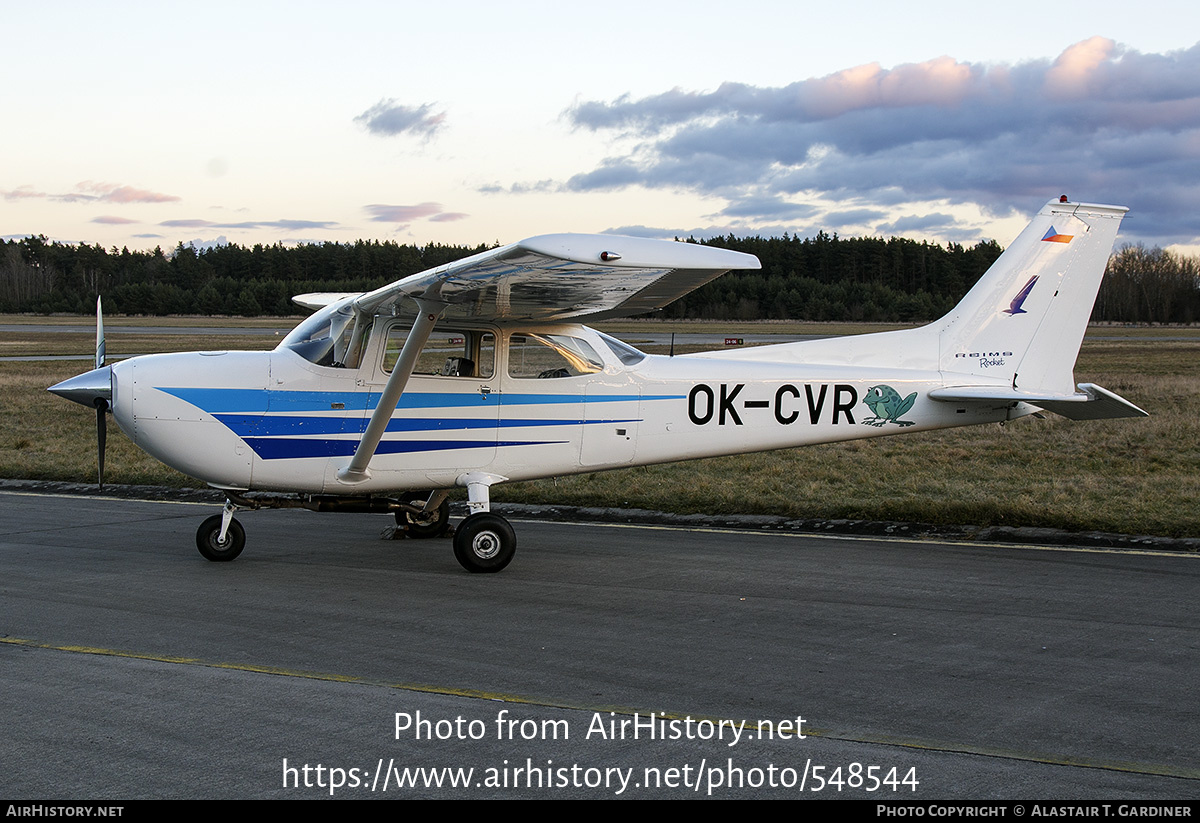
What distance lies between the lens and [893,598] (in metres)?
7.32

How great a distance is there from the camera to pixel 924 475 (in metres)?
13.4

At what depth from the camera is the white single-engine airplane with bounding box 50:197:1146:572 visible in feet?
28.0

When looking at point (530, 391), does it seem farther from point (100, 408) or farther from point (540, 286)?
point (100, 408)

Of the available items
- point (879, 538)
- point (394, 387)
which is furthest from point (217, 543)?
point (879, 538)

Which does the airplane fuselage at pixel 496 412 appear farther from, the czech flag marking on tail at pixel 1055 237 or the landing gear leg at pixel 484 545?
the czech flag marking on tail at pixel 1055 237

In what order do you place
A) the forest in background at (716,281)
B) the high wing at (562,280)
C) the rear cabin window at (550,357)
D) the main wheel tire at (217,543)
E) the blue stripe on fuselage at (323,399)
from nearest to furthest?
the high wing at (562,280)
the blue stripe on fuselage at (323,399)
the main wheel tire at (217,543)
the rear cabin window at (550,357)
the forest in background at (716,281)

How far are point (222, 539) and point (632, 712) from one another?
17.1 ft

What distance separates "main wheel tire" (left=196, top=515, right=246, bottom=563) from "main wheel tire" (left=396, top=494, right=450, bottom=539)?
153 centimetres

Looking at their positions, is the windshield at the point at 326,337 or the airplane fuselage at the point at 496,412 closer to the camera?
the airplane fuselage at the point at 496,412

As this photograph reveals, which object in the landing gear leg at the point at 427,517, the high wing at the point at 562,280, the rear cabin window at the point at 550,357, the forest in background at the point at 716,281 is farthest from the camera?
the forest in background at the point at 716,281

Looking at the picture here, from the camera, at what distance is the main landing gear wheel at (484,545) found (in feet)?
27.4

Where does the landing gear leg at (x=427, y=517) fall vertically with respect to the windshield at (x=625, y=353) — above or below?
below

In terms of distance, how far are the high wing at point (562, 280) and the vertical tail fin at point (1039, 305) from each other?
3.01 meters

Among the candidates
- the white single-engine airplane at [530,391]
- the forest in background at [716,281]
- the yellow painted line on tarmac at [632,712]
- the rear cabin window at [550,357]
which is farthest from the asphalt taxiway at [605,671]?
the forest in background at [716,281]
